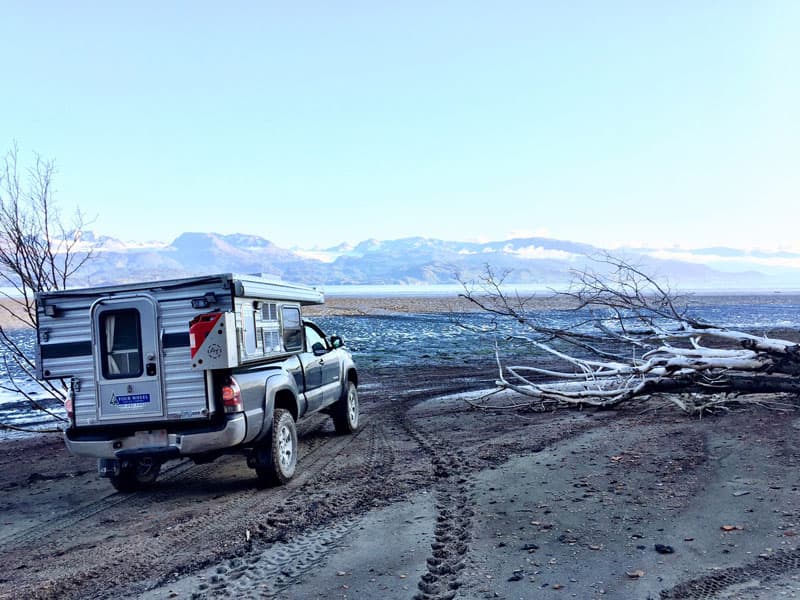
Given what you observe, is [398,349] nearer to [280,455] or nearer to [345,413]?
[345,413]

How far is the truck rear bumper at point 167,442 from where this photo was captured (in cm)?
691

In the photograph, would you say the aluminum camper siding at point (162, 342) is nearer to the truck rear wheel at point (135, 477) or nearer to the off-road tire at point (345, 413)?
the truck rear wheel at point (135, 477)

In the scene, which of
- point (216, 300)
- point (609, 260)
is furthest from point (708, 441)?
point (216, 300)

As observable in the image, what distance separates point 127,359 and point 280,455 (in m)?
1.93

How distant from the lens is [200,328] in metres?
6.88

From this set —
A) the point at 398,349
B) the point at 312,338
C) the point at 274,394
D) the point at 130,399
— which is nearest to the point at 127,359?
the point at 130,399

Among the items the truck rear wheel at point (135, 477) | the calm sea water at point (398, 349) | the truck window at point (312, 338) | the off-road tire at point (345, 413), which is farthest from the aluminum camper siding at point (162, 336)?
the calm sea water at point (398, 349)

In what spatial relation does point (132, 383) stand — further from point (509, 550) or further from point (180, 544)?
point (509, 550)

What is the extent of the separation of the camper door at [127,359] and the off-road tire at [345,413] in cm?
371

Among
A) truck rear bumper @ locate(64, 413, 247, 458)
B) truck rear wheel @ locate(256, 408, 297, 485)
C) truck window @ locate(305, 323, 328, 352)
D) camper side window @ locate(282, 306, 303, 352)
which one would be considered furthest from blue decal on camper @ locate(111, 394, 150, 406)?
truck window @ locate(305, 323, 328, 352)

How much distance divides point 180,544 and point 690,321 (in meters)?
7.74

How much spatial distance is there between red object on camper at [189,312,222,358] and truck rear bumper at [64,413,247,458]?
811mm

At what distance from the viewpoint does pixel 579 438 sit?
894 centimetres

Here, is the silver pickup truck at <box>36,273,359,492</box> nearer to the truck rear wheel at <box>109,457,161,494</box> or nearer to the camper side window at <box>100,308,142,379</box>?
the camper side window at <box>100,308,142,379</box>
